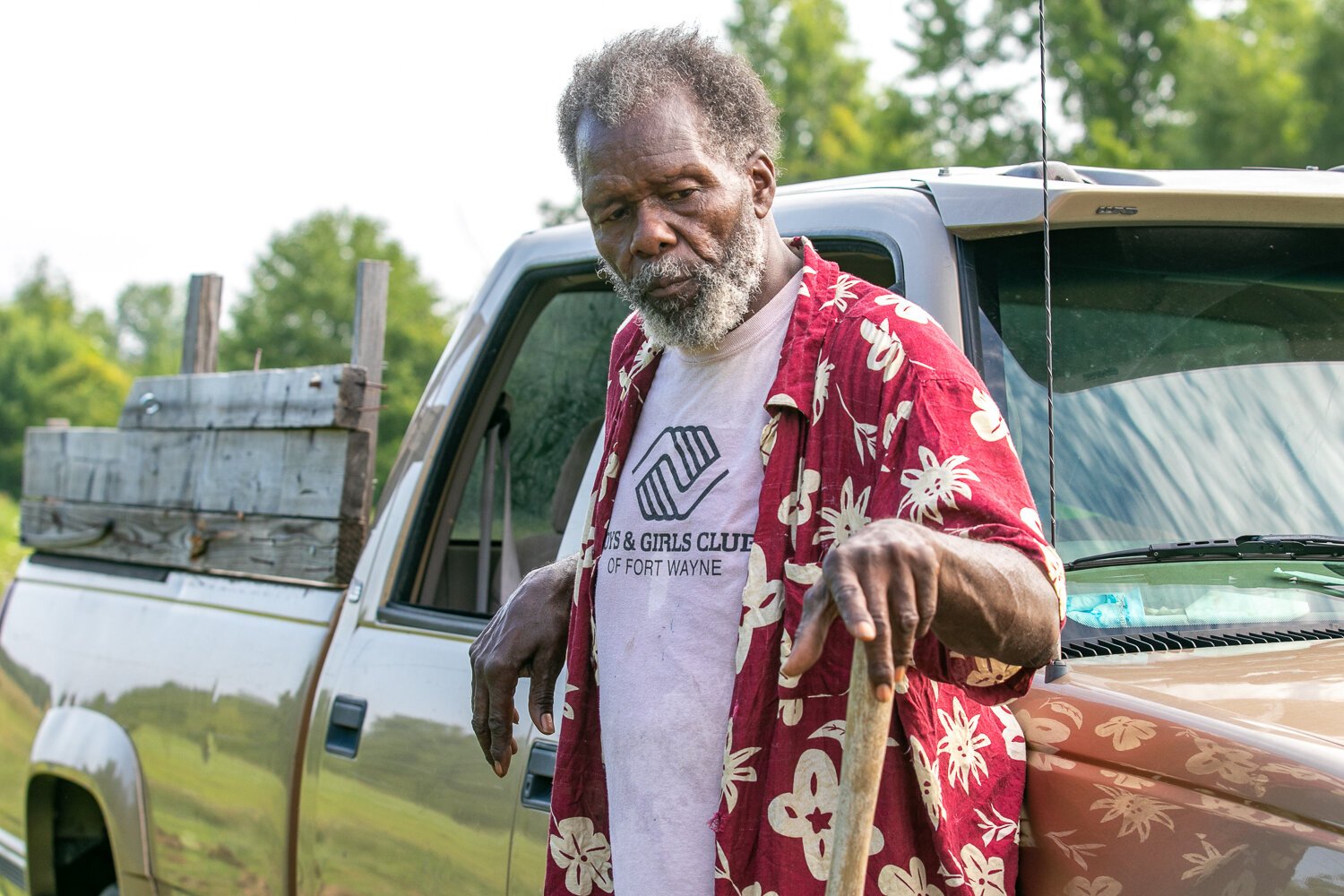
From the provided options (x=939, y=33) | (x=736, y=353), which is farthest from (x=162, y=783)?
(x=939, y=33)

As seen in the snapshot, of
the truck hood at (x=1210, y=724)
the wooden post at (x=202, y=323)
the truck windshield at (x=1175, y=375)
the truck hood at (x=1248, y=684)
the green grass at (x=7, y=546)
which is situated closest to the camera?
the truck hood at (x=1210, y=724)

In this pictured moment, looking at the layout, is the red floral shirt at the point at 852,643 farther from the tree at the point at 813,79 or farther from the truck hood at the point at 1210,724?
the tree at the point at 813,79

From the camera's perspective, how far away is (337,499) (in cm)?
352

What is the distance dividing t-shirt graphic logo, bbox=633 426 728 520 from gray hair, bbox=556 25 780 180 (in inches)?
16.8

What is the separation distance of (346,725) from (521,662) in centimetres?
85

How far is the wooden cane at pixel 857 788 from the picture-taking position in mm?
1438

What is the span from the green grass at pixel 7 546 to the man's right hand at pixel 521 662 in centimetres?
1532

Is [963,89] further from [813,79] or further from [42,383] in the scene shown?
[42,383]

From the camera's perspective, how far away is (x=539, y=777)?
8.11 ft

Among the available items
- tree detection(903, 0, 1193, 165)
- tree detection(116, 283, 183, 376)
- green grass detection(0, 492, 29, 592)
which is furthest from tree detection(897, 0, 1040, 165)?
tree detection(116, 283, 183, 376)

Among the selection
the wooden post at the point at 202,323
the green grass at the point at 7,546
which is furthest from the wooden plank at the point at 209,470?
the green grass at the point at 7,546

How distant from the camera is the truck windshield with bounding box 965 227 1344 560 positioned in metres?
2.16

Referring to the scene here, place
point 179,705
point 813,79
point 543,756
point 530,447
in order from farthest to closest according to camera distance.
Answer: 1. point 813,79
2. point 530,447
3. point 179,705
4. point 543,756

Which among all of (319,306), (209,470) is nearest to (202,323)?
(209,470)
